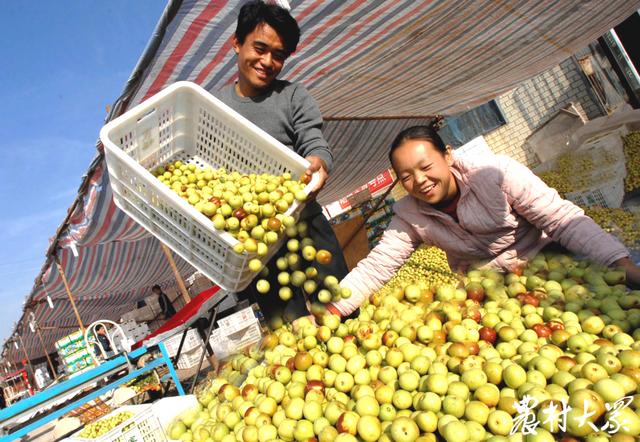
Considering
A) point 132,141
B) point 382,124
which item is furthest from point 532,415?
point 382,124

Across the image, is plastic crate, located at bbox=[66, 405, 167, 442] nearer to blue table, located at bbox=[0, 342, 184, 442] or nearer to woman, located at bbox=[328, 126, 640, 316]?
blue table, located at bbox=[0, 342, 184, 442]

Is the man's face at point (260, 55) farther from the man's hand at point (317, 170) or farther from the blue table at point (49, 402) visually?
the blue table at point (49, 402)

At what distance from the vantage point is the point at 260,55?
250 cm

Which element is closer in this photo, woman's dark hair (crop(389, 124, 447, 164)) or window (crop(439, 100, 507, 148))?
woman's dark hair (crop(389, 124, 447, 164))

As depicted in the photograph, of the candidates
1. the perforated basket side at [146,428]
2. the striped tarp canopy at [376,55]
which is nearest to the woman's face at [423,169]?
the striped tarp canopy at [376,55]

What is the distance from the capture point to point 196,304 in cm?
694

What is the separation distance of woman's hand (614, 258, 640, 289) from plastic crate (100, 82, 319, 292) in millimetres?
1675

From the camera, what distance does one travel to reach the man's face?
2451 millimetres

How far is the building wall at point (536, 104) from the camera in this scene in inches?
542

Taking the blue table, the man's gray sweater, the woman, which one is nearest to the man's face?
the man's gray sweater

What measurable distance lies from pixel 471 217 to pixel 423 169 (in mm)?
501

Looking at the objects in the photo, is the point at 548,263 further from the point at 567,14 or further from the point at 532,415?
the point at 567,14

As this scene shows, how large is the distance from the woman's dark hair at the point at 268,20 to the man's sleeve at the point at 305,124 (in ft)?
1.14

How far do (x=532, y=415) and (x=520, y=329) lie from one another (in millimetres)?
576
